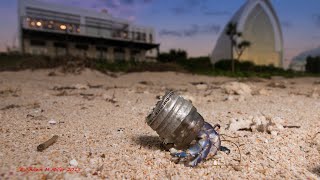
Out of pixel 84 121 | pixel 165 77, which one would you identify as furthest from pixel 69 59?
pixel 84 121

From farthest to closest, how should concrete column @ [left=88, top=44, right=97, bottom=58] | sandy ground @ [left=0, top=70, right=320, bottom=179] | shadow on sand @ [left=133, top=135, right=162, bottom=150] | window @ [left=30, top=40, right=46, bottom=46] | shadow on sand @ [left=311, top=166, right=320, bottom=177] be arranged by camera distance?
concrete column @ [left=88, top=44, right=97, bottom=58] → window @ [left=30, top=40, right=46, bottom=46] → shadow on sand @ [left=133, top=135, right=162, bottom=150] → shadow on sand @ [left=311, top=166, right=320, bottom=177] → sandy ground @ [left=0, top=70, right=320, bottom=179]

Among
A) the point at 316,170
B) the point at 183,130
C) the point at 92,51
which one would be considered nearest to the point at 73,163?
the point at 183,130

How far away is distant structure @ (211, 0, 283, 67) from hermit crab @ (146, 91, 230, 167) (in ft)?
148

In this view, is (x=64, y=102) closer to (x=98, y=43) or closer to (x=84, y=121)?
(x=84, y=121)

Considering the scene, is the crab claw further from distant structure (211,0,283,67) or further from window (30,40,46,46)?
distant structure (211,0,283,67)

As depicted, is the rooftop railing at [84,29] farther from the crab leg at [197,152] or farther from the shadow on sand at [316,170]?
the shadow on sand at [316,170]

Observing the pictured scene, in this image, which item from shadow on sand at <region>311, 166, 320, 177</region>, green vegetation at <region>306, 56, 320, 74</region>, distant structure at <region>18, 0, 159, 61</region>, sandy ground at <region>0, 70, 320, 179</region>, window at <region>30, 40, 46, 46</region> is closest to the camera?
sandy ground at <region>0, 70, 320, 179</region>

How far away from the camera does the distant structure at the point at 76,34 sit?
27203 mm

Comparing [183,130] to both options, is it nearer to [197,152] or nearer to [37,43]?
[197,152]

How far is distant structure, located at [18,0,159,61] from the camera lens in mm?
27203

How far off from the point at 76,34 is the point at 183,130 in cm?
2658

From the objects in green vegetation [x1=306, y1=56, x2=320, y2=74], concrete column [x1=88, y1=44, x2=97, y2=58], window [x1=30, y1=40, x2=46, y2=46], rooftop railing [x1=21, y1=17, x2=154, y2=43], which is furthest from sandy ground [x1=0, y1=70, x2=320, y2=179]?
green vegetation [x1=306, y1=56, x2=320, y2=74]

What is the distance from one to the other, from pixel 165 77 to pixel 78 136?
11748 mm

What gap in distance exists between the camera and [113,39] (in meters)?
29.6
